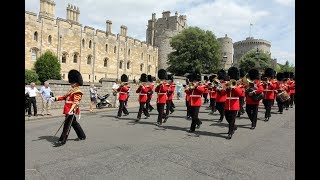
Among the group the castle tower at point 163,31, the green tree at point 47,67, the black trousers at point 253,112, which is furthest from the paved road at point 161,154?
the castle tower at point 163,31

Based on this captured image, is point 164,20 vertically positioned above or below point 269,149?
above

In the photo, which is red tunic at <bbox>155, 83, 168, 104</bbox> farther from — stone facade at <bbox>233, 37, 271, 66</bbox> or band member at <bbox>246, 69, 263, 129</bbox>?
stone facade at <bbox>233, 37, 271, 66</bbox>

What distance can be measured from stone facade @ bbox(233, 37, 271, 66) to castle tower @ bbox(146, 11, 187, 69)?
24.0 m

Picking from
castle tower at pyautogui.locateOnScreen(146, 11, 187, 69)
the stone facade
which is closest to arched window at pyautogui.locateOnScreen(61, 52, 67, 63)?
castle tower at pyautogui.locateOnScreen(146, 11, 187, 69)

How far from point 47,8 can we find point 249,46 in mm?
69263

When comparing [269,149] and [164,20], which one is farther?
[164,20]

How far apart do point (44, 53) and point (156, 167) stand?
40200mm

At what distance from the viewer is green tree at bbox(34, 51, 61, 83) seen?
134 ft

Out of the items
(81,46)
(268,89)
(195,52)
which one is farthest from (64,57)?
(268,89)

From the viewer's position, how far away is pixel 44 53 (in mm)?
42875

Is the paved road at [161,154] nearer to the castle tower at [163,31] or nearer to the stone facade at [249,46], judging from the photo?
the castle tower at [163,31]
